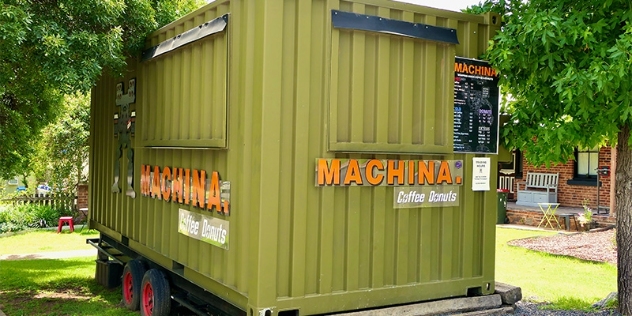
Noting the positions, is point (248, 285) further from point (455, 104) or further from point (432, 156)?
point (455, 104)

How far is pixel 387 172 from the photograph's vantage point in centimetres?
545

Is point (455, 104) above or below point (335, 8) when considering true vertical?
below

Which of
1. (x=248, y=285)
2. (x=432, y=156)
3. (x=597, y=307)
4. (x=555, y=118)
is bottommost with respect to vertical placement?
(x=597, y=307)

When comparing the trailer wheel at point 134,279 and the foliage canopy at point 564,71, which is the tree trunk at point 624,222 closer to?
the foliage canopy at point 564,71

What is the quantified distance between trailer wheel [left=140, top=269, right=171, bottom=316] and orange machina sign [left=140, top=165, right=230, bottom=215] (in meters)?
0.87

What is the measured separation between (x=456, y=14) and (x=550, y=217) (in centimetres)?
1118

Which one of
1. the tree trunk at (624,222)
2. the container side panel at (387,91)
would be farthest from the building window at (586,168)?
the container side panel at (387,91)

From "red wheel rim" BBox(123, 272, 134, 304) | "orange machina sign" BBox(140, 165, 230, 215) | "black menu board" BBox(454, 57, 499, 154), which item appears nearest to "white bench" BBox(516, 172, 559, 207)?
"black menu board" BBox(454, 57, 499, 154)


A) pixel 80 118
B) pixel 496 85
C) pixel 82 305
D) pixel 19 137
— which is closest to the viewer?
pixel 496 85

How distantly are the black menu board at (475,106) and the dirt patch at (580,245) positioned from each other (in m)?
5.99

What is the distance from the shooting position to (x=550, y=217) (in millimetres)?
15672

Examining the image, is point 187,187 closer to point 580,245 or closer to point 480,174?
point 480,174

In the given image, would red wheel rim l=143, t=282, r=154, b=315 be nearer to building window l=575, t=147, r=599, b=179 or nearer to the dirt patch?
the dirt patch

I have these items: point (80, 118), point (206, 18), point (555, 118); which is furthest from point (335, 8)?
point (80, 118)
